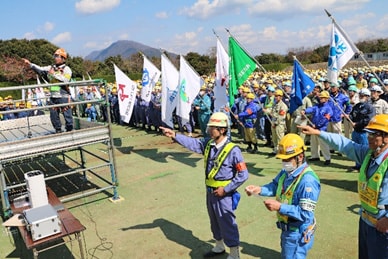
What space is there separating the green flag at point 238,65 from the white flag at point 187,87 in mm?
1444

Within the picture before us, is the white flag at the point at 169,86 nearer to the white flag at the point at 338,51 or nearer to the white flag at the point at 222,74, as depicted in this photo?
the white flag at the point at 222,74

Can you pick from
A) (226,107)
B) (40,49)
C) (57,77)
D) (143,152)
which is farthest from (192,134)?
(40,49)

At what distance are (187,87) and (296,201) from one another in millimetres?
7726

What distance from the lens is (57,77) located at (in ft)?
24.9

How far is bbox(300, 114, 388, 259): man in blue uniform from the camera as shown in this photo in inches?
124

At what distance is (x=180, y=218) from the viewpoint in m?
6.63

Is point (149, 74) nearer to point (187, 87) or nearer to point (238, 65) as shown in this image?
point (187, 87)

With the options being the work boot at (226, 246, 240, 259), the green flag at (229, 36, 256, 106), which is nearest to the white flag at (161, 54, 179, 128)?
the green flag at (229, 36, 256, 106)

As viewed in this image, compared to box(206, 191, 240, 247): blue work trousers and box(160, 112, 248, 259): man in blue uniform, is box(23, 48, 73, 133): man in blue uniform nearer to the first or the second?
box(160, 112, 248, 259): man in blue uniform

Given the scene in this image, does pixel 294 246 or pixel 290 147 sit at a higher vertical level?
pixel 290 147

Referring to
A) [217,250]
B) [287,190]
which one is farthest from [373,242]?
[217,250]

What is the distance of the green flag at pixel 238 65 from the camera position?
9.39 m

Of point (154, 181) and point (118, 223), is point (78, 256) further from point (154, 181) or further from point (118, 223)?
point (154, 181)

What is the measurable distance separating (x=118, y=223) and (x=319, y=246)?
3705mm
